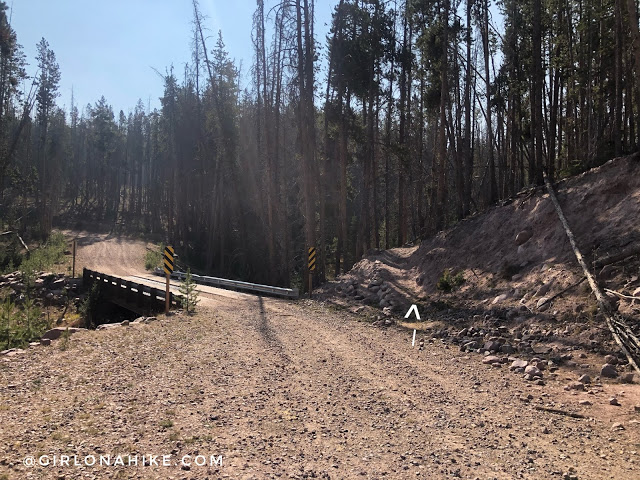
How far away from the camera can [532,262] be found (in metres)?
11.5

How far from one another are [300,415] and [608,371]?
472 centimetres

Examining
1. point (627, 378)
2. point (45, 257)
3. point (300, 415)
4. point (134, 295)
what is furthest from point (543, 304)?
point (45, 257)

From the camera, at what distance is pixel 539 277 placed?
10516 millimetres

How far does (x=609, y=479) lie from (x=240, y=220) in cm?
3414

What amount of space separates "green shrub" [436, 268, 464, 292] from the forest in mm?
4602

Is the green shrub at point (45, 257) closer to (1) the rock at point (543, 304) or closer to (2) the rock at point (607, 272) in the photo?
(1) the rock at point (543, 304)

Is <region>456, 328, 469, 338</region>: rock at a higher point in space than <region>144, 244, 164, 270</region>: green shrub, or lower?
lower

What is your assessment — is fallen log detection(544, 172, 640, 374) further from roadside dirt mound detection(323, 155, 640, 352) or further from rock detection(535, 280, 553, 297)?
rock detection(535, 280, 553, 297)

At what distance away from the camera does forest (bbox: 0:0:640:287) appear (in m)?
18.2

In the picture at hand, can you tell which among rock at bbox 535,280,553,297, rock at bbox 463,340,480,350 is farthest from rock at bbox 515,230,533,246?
rock at bbox 463,340,480,350

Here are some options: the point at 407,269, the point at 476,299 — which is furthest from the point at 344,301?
the point at 476,299

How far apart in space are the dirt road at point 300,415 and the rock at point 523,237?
18.3ft

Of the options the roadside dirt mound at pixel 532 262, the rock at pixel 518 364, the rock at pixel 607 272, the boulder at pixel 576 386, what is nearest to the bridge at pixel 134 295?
the roadside dirt mound at pixel 532 262

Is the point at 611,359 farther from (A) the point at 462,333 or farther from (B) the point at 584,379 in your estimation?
(A) the point at 462,333
